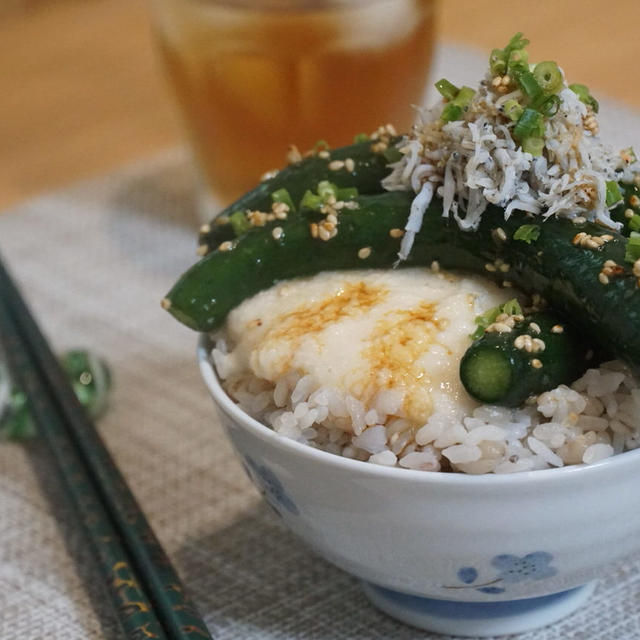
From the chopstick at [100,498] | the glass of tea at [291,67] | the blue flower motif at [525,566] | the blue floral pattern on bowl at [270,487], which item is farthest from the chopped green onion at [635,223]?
the glass of tea at [291,67]

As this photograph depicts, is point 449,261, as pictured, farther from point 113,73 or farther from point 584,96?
point 113,73

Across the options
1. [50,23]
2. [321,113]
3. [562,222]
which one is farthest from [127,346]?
[50,23]

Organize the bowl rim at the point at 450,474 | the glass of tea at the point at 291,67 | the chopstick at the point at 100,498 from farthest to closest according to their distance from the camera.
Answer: the glass of tea at the point at 291,67, the chopstick at the point at 100,498, the bowl rim at the point at 450,474

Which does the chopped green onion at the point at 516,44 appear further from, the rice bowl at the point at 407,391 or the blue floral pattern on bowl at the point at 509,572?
the blue floral pattern on bowl at the point at 509,572

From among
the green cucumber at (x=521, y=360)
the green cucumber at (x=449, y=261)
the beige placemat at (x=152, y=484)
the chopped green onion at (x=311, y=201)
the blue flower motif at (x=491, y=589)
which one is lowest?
the beige placemat at (x=152, y=484)

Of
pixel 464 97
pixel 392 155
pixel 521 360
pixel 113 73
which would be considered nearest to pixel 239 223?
pixel 392 155

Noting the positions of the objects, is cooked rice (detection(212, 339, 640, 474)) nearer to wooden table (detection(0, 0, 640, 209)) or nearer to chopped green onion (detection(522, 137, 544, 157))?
chopped green onion (detection(522, 137, 544, 157))
